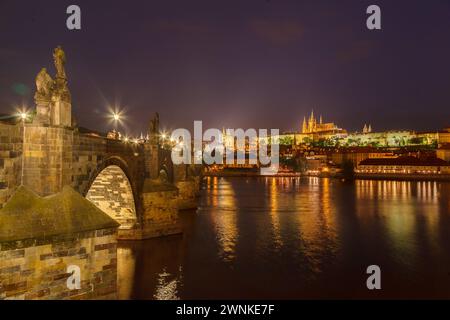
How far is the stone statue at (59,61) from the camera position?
14.7 meters

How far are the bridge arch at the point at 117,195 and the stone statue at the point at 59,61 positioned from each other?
9.22 m

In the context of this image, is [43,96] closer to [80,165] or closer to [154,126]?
[80,165]

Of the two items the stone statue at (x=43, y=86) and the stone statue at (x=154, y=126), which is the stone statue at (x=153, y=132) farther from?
the stone statue at (x=43, y=86)

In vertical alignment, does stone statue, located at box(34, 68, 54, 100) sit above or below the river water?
above

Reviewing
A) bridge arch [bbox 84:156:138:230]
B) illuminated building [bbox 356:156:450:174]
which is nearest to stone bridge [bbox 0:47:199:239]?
bridge arch [bbox 84:156:138:230]

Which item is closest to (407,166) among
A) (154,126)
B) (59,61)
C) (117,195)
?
(154,126)

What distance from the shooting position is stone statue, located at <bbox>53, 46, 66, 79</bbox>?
14.7 m

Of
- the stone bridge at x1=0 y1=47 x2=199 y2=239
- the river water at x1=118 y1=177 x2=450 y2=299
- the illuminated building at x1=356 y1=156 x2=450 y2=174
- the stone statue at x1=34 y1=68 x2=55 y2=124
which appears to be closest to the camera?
the stone bridge at x1=0 y1=47 x2=199 y2=239

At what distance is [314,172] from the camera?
144 m

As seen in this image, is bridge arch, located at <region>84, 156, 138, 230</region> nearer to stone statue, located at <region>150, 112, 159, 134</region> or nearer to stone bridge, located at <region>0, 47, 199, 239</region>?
stone bridge, located at <region>0, 47, 199, 239</region>

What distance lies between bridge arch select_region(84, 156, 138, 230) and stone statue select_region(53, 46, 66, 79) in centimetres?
922

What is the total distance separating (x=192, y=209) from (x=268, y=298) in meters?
26.7
